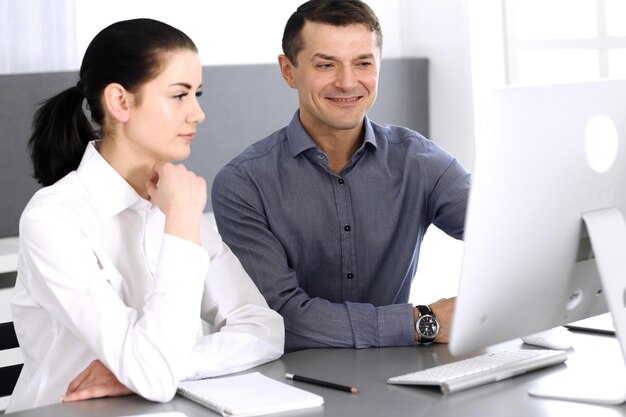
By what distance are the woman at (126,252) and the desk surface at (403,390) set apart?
5 centimetres

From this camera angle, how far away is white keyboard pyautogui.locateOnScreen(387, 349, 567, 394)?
1.58 metres

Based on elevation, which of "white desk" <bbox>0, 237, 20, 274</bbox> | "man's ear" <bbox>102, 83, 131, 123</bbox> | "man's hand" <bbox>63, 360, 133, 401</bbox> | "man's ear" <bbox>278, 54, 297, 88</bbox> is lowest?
"white desk" <bbox>0, 237, 20, 274</bbox>

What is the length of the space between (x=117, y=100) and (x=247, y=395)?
0.63 metres

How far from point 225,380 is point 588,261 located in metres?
0.65

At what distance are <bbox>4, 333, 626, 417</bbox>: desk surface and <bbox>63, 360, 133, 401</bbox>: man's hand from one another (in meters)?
0.01

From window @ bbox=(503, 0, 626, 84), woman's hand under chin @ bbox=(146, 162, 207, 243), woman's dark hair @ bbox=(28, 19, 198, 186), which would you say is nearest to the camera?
woman's hand under chin @ bbox=(146, 162, 207, 243)

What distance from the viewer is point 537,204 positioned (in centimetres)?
140

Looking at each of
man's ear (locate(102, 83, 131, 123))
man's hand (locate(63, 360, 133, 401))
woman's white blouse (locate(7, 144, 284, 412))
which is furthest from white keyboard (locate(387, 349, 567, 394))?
man's ear (locate(102, 83, 131, 123))

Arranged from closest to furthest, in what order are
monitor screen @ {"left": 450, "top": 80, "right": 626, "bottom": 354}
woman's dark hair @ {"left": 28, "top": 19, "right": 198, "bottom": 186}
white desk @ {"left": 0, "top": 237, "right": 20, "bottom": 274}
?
monitor screen @ {"left": 450, "top": 80, "right": 626, "bottom": 354}
woman's dark hair @ {"left": 28, "top": 19, "right": 198, "bottom": 186}
white desk @ {"left": 0, "top": 237, "right": 20, "bottom": 274}

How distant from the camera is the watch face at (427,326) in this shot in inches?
76.5

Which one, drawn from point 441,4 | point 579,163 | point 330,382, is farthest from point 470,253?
point 441,4

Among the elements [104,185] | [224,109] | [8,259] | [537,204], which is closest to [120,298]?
[104,185]

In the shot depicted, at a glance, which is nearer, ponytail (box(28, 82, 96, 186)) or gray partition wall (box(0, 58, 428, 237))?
ponytail (box(28, 82, 96, 186))

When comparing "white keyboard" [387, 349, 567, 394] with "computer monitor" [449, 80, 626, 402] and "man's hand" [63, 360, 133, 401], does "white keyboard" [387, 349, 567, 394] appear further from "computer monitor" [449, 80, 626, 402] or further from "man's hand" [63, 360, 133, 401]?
"man's hand" [63, 360, 133, 401]
